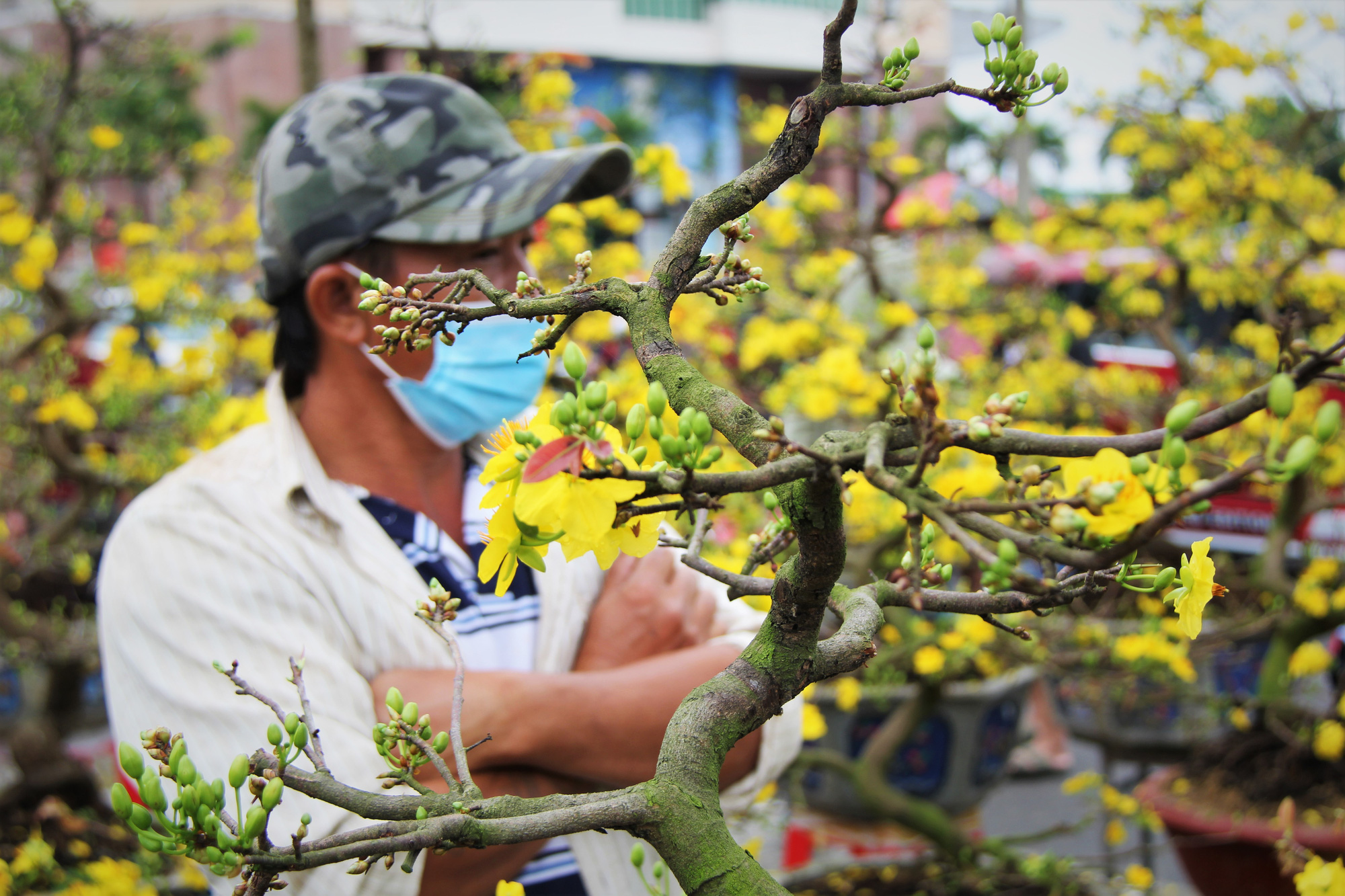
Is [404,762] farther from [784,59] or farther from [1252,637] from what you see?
[784,59]

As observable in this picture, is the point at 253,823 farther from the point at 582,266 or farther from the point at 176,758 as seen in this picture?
the point at 582,266

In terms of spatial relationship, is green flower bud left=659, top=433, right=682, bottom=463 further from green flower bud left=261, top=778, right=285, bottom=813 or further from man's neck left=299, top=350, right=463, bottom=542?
man's neck left=299, top=350, right=463, bottom=542

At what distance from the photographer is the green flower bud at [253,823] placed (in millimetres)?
673

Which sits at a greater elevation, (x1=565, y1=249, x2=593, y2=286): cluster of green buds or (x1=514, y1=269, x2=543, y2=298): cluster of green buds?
(x1=565, y1=249, x2=593, y2=286): cluster of green buds

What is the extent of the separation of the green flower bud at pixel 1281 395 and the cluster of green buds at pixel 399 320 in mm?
503

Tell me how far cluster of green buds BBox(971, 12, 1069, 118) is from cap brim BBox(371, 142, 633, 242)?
0.86m

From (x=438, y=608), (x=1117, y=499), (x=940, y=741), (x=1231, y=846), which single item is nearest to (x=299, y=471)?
(x=438, y=608)

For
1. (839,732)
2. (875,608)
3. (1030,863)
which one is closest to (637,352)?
(875,608)

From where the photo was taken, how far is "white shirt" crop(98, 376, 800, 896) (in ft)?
4.00

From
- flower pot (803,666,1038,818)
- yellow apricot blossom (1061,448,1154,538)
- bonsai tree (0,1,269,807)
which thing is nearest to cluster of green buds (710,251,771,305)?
yellow apricot blossom (1061,448,1154,538)

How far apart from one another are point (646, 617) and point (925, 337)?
0.98m

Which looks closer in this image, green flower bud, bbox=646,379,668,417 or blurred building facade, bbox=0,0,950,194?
green flower bud, bbox=646,379,668,417

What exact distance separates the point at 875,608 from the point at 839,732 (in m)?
2.83

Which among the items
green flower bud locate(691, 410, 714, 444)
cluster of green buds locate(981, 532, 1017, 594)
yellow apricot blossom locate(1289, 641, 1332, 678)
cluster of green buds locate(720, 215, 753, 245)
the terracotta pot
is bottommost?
the terracotta pot
